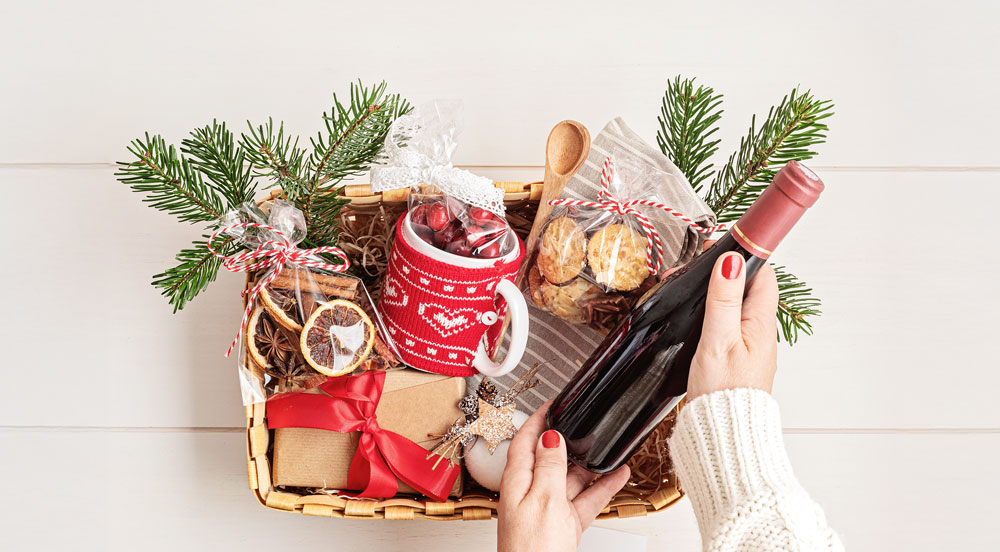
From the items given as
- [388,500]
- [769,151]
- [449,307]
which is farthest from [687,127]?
[388,500]

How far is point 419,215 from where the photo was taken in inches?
30.9

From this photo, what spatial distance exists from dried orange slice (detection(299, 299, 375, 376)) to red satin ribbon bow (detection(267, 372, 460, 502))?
0.04 meters

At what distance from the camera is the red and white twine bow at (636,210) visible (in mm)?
788

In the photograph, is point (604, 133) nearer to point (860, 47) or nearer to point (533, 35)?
point (533, 35)

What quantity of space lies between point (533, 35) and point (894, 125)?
0.58 metres

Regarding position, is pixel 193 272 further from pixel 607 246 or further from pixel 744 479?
pixel 744 479

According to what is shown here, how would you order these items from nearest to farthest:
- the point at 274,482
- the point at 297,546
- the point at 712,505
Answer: the point at 712,505 < the point at 274,482 < the point at 297,546

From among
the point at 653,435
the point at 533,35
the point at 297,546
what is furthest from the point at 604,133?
the point at 297,546

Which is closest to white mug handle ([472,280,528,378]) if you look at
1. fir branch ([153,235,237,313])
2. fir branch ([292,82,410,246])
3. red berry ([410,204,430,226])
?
red berry ([410,204,430,226])

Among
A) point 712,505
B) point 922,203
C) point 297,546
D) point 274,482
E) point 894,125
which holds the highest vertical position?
point 894,125

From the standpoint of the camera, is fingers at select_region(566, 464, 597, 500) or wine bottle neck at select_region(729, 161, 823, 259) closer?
wine bottle neck at select_region(729, 161, 823, 259)

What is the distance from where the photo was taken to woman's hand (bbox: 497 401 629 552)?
699 mm

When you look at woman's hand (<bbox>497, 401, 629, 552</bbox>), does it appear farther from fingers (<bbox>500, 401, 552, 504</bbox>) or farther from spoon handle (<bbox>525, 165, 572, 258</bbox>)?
spoon handle (<bbox>525, 165, 572, 258</bbox>)

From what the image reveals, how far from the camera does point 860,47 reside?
3.46 ft
